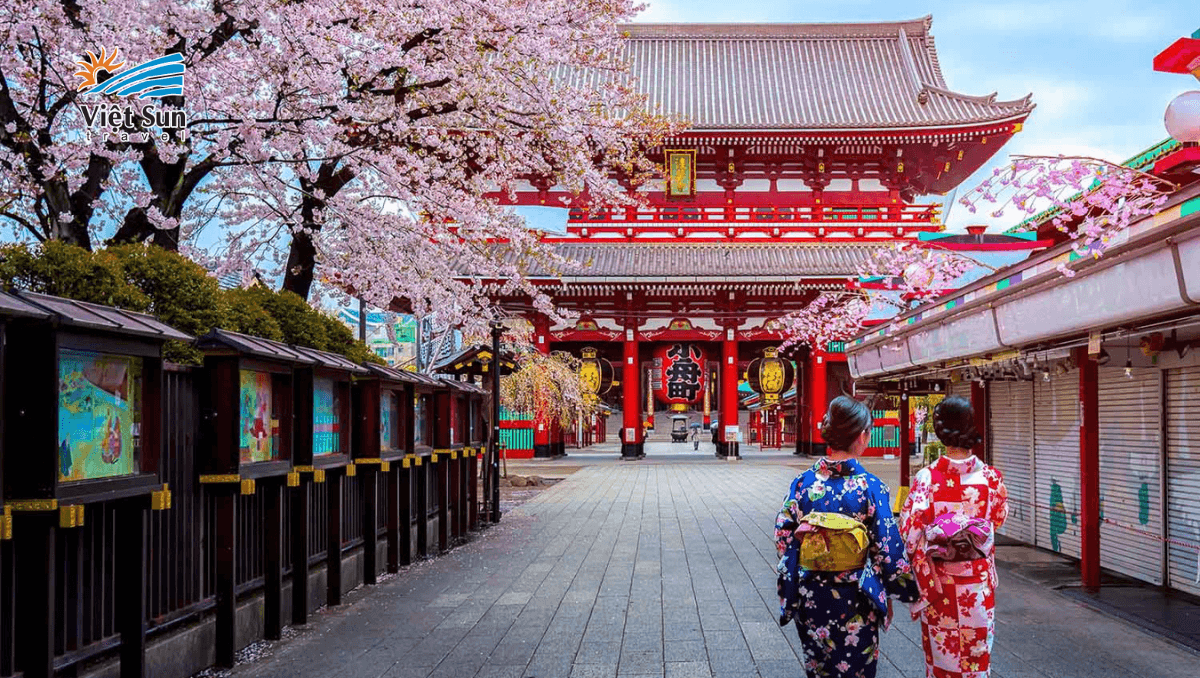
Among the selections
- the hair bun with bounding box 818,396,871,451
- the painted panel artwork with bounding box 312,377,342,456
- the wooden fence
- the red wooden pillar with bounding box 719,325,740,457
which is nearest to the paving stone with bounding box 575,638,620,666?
the wooden fence

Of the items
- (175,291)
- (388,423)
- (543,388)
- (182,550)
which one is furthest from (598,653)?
(543,388)

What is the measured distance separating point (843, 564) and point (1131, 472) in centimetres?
653

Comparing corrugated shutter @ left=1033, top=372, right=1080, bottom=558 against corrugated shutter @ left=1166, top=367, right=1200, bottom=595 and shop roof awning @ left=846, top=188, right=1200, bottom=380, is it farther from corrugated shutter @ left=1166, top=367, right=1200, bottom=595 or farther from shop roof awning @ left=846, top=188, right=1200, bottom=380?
corrugated shutter @ left=1166, top=367, right=1200, bottom=595

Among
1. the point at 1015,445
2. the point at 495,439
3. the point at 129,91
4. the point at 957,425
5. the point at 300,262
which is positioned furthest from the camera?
the point at 495,439

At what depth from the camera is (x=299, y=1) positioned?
31.9ft

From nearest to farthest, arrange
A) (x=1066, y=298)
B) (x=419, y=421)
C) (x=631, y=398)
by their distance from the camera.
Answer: (x=1066, y=298)
(x=419, y=421)
(x=631, y=398)

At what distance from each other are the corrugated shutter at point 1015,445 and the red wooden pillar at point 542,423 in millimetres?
18324

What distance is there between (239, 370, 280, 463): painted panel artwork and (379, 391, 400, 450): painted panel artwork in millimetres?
2471

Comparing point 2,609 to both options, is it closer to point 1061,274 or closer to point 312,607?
point 312,607

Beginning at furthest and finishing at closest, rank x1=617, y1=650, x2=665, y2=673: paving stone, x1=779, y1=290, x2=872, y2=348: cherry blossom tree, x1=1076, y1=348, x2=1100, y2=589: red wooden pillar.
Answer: x1=779, y1=290, x2=872, y2=348: cherry blossom tree
x1=1076, y1=348, x2=1100, y2=589: red wooden pillar
x1=617, y1=650, x2=665, y2=673: paving stone

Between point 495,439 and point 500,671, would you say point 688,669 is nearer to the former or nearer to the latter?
point 500,671

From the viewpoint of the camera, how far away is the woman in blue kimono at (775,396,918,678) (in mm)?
4496

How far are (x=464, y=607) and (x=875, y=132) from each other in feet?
81.6

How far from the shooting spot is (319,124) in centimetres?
1045
